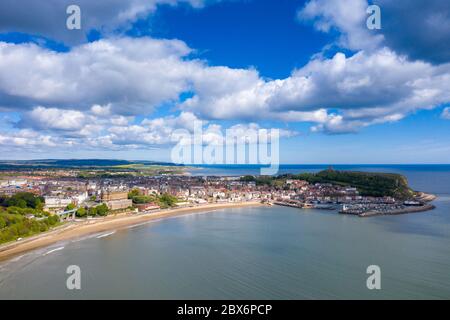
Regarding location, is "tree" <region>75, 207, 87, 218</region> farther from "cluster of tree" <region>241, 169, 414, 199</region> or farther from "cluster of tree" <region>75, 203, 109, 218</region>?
"cluster of tree" <region>241, 169, 414, 199</region>

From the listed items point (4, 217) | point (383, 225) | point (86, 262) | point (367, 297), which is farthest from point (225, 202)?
point (367, 297)

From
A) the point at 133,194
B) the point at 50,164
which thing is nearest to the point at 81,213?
the point at 133,194

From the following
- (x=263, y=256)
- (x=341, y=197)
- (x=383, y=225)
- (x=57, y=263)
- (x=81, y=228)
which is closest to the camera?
(x=57, y=263)

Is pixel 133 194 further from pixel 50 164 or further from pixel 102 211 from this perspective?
pixel 50 164

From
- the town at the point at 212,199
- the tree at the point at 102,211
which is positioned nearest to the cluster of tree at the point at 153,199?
the town at the point at 212,199

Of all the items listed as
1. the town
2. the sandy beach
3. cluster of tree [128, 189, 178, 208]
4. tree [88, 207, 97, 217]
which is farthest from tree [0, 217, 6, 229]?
cluster of tree [128, 189, 178, 208]

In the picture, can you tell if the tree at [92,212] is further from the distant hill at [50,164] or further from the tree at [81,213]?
the distant hill at [50,164]
